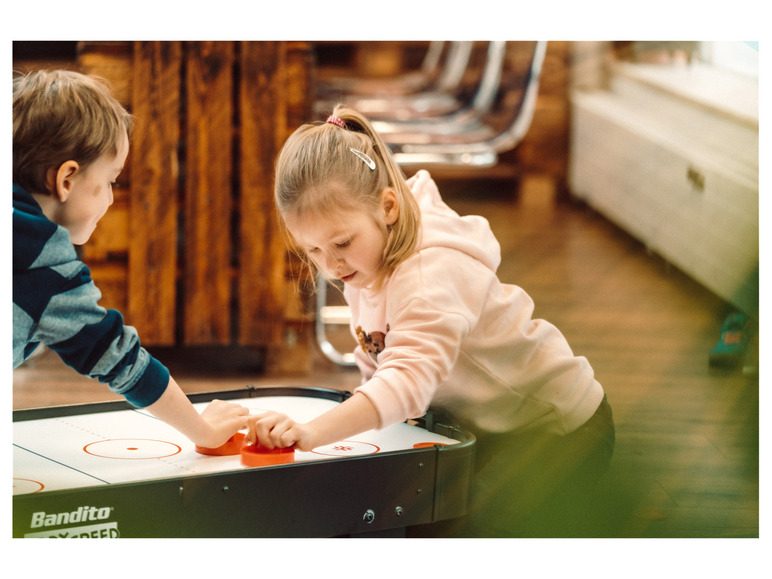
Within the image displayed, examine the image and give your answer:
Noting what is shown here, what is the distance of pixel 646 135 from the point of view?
2.27 meters

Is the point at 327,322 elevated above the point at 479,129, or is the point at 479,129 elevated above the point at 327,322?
the point at 479,129

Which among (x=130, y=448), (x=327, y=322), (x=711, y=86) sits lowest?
(x=327, y=322)

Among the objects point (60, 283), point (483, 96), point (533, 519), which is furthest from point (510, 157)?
point (60, 283)

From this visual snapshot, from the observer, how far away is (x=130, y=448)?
3.11ft

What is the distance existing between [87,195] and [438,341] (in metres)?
0.36

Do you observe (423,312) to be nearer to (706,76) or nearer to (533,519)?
(533,519)

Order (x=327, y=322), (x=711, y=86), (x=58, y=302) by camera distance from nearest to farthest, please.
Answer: (x=58, y=302)
(x=711, y=86)
(x=327, y=322)

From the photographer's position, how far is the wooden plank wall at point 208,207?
5.37ft

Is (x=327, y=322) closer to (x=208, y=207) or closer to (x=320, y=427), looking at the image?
(x=208, y=207)

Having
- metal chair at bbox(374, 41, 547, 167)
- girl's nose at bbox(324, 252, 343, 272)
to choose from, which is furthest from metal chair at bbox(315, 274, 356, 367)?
girl's nose at bbox(324, 252, 343, 272)

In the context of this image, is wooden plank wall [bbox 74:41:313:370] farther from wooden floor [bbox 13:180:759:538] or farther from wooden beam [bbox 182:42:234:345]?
wooden floor [bbox 13:180:759:538]

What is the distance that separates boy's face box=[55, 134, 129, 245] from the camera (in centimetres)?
85

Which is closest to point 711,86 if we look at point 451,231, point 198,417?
point 451,231

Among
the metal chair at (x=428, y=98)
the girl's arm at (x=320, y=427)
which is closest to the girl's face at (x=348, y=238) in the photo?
the girl's arm at (x=320, y=427)
